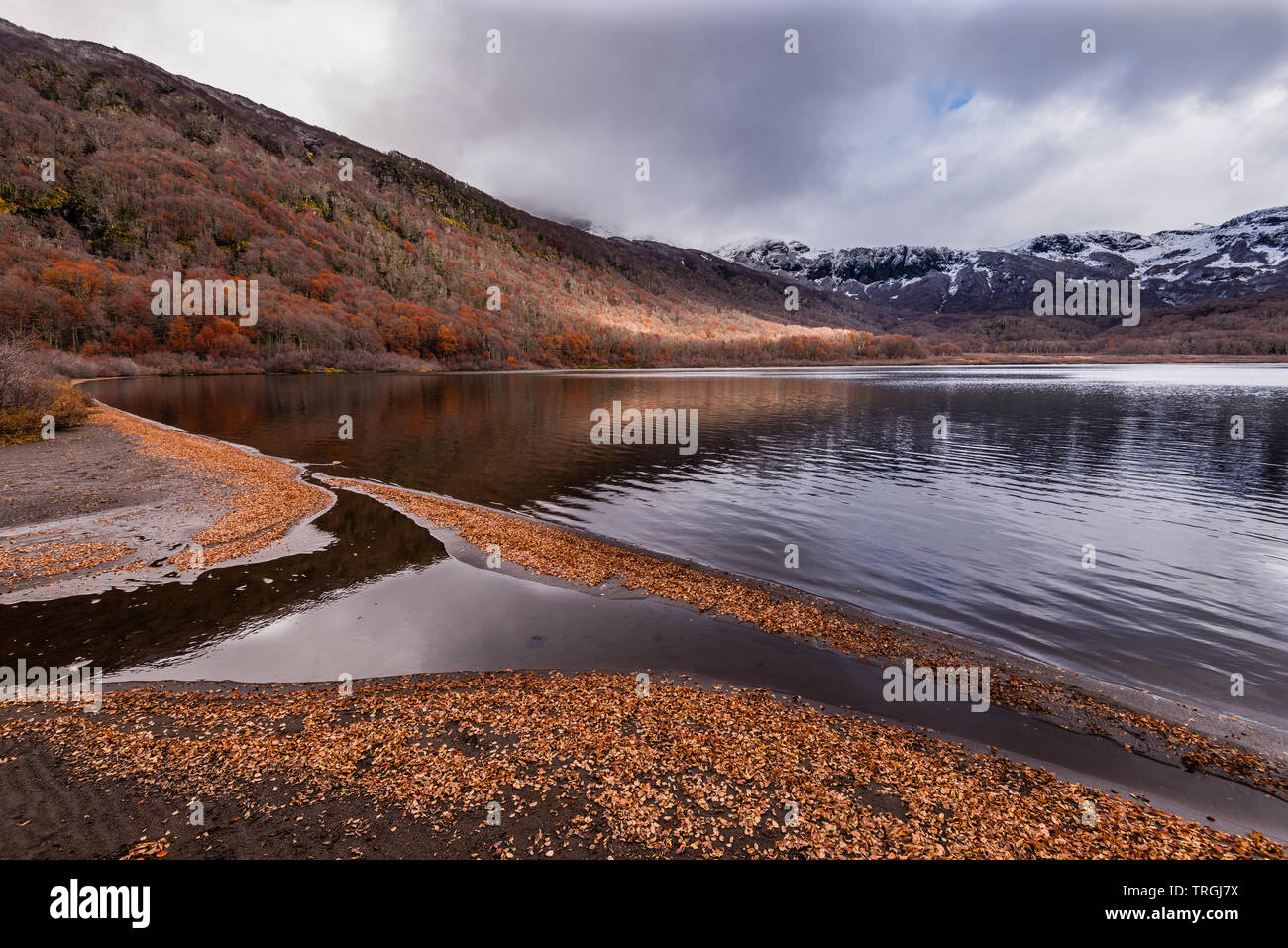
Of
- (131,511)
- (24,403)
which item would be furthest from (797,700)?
(24,403)

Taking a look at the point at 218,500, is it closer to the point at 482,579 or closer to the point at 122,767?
the point at 482,579

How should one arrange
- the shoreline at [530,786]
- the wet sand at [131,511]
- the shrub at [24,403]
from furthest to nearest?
the shrub at [24,403] < the wet sand at [131,511] < the shoreline at [530,786]

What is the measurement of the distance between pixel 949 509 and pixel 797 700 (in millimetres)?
17034

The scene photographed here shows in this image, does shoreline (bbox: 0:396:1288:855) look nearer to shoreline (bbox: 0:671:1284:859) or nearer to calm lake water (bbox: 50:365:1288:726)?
shoreline (bbox: 0:671:1284:859)

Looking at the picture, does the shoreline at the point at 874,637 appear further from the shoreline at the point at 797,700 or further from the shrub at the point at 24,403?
the shrub at the point at 24,403

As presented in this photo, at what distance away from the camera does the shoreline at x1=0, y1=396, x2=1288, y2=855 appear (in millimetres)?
6766

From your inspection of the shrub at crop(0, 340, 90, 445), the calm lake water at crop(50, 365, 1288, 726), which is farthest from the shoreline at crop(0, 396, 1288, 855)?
the shrub at crop(0, 340, 90, 445)

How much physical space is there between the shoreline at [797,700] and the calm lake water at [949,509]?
1234mm

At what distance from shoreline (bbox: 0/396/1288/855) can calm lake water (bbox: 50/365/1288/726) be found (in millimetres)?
1234

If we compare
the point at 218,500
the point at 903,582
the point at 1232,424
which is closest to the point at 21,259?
the point at 218,500

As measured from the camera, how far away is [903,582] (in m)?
14.7

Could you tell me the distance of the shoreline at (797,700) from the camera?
677cm

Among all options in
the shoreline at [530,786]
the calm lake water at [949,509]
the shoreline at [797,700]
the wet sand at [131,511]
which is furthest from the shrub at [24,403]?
the shoreline at [530,786]
